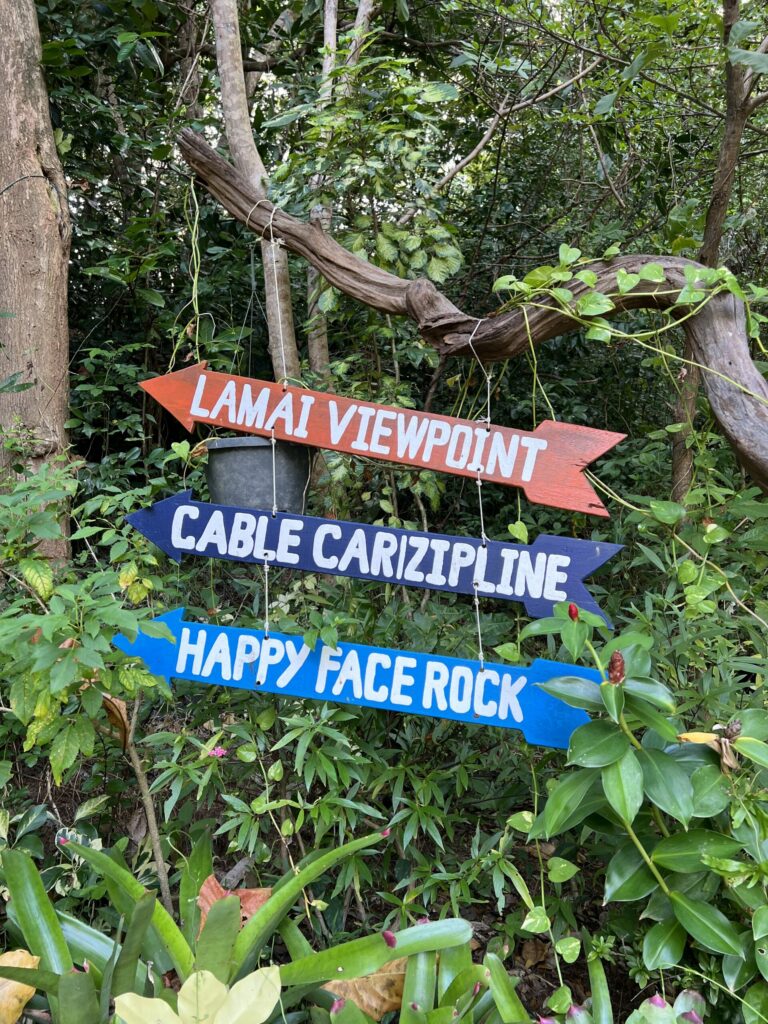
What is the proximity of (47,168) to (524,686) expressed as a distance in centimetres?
231

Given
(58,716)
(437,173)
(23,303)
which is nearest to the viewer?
(58,716)

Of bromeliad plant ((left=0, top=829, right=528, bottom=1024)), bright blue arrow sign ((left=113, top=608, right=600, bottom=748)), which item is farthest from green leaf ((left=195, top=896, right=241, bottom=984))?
bright blue arrow sign ((left=113, top=608, right=600, bottom=748))

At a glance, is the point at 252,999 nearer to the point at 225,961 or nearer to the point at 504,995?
the point at 225,961

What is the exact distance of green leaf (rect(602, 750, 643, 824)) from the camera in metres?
1.29

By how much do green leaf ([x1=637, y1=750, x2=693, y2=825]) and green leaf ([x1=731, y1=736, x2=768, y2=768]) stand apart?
4.3 inches

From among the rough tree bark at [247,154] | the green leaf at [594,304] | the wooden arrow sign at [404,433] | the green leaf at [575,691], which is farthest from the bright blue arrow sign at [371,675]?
the rough tree bark at [247,154]

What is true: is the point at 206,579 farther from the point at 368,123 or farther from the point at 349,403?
the point at 368,123

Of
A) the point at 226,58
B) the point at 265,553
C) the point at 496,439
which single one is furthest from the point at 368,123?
the point at 265,553

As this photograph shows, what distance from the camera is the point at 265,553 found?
1.71 metres

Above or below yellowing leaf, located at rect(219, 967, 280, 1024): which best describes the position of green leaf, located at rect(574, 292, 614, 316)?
above

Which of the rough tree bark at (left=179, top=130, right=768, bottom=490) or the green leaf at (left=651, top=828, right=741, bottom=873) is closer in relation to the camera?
the green leaf at (left=651, top=828, right=741, bottom=873)

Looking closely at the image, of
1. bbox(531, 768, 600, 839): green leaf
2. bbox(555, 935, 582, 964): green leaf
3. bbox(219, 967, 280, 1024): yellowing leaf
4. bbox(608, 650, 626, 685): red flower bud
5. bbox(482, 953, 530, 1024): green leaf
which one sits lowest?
bbox(482, 953, 530, 1024): green leaf

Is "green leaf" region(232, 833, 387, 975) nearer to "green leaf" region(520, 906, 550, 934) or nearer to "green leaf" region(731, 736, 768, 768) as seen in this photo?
"green leaf" region(520, 906, 550, 934)

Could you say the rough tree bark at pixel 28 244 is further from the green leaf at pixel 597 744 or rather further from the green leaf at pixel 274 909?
the green leaf at pixel 597 744
